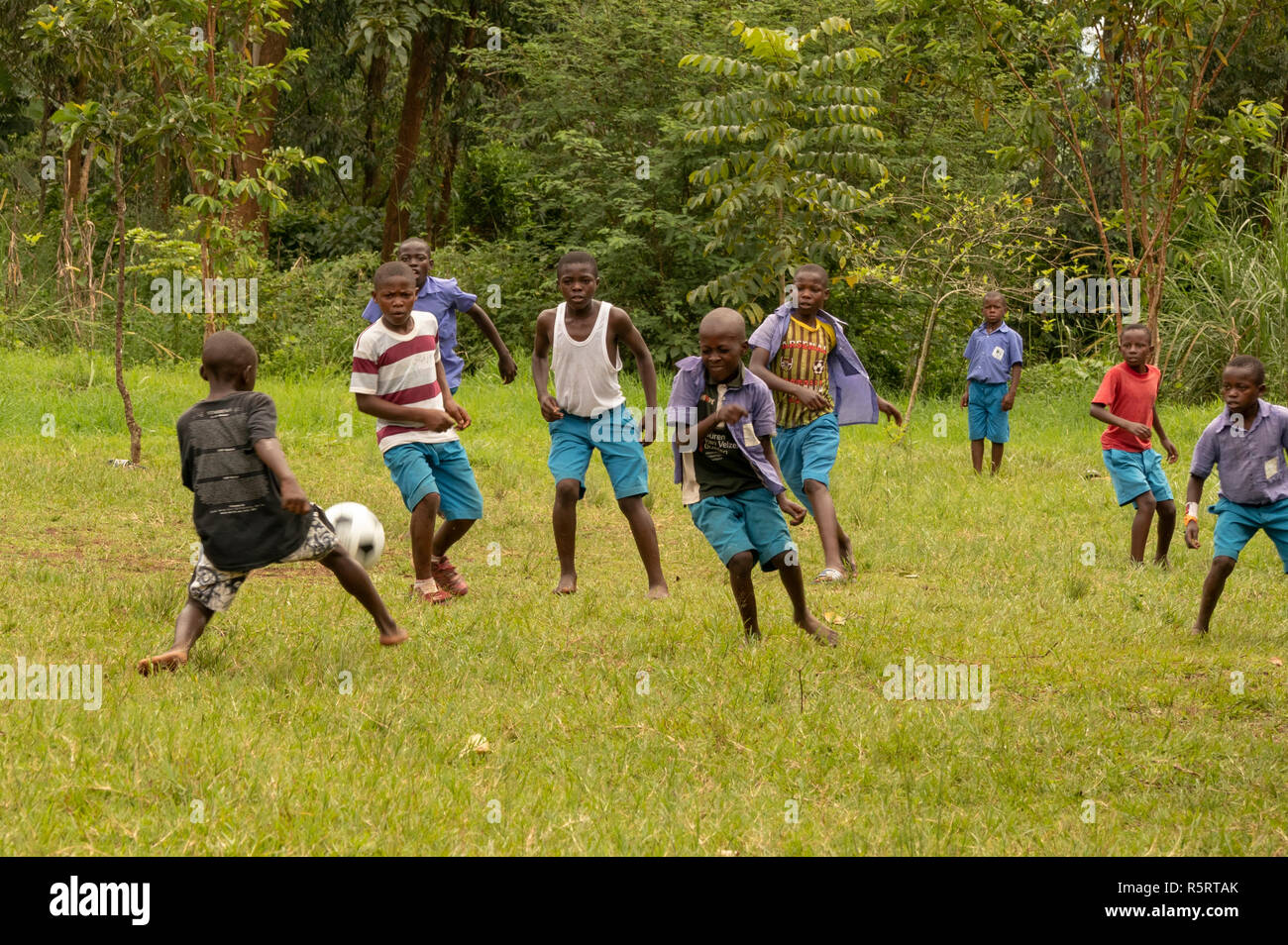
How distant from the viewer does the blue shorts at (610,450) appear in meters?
8.05

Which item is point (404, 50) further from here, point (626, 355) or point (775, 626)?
point (775, 626)

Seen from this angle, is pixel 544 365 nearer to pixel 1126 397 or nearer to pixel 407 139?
pixel 1126 397

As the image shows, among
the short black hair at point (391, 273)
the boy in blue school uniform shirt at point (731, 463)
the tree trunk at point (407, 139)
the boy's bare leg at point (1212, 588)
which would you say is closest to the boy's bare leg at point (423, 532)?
the short black hair at point (391, 273)

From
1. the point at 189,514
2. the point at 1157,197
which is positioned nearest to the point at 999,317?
the point at 1157,197

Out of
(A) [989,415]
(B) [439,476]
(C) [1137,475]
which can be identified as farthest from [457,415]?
(A) [989,415]

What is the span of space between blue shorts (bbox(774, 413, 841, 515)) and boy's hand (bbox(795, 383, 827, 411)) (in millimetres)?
410

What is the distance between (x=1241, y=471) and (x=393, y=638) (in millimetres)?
4396

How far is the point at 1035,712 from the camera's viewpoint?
564cm

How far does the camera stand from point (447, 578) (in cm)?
802

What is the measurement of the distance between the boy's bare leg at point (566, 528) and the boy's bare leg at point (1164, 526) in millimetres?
4038

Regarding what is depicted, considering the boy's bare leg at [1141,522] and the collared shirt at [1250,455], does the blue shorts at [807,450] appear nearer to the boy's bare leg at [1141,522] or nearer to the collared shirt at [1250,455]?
the collared shirt at [1250,455]

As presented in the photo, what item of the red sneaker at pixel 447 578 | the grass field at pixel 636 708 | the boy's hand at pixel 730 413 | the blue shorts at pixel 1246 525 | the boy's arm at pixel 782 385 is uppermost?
the boy's arm at pixel 782 385

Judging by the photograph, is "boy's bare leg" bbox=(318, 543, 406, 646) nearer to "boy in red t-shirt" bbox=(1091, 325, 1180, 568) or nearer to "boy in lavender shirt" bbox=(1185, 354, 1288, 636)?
"boy in lavender shirt" bbox=(1185, 354, 1288, 636)

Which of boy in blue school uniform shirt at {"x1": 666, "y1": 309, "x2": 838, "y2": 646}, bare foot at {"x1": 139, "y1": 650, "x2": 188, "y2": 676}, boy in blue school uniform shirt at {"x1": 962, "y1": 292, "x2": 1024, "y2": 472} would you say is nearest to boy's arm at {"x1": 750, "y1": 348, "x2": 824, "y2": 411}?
boy in blue school uniform shirt at {"x1": 666, "y1": 309, "x2": 838, "y2": 646}
